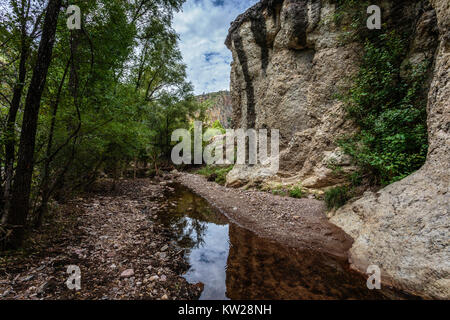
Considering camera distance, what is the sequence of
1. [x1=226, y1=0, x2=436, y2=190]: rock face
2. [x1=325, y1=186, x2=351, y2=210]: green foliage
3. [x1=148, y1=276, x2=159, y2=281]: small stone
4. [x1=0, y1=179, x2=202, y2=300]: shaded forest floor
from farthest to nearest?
1. [x1=226, y1=0, x2=436, y2=190]: rock face
2. [x1=325, y1=186, x2=351, y2=210]: green foliage
3. [x1=148, y1=276, x2=159, y2=281]: small stone
4. [x1=0, y1=179, x2=202, y2=300]: shaded forest floor

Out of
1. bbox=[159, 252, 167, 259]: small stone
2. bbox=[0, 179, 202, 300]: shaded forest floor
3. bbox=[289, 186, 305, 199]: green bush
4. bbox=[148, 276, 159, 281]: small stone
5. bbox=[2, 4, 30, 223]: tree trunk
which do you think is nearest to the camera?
bbox=[0, 179, 202, 300]: shaded forest floor

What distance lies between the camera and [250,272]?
12.5 feet

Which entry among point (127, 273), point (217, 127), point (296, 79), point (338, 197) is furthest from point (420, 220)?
point (217, 127)

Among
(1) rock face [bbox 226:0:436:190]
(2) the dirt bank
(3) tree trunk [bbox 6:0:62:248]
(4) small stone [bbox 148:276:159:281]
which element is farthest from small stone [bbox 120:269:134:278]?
(1) rock face [bbox 226:0:436:190]

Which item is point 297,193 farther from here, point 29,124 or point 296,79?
point 29,124

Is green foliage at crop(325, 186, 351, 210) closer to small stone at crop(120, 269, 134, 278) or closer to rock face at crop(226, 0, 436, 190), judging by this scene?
rock face at crop(226, 0, 436, 190)

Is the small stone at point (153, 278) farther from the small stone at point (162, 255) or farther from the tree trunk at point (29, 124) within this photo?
the tree trunk at point (29, 124)

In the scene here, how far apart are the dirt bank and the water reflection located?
412mm

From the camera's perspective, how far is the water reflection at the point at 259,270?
125 inches

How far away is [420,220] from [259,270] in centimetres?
345

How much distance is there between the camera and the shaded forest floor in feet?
9.00

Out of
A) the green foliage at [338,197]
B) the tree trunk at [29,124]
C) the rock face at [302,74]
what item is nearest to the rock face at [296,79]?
the rock face at [302,74]

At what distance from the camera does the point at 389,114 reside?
18.1ft

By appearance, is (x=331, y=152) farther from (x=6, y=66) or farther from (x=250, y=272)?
(x=6, y=66)
